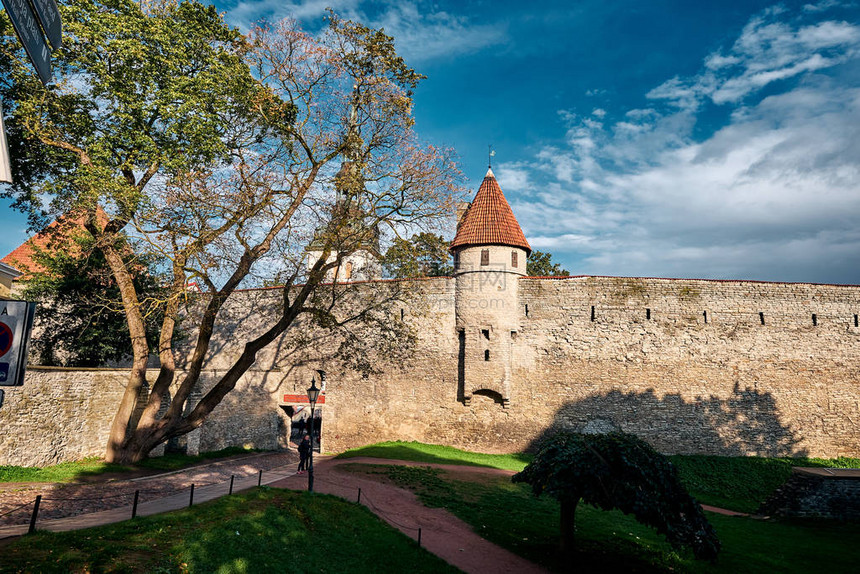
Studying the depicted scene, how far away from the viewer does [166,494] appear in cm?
1206

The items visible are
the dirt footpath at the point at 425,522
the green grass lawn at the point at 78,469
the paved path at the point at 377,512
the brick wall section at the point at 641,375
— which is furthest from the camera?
the brick wall section at the point at 641,375

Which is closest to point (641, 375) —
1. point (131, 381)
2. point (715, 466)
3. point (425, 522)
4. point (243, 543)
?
point (715, 466)

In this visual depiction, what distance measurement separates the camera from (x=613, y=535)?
12234 millimetres

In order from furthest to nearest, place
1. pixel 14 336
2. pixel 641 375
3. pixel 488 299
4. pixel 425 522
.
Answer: pixel 488 299 < pixel 641 375 < pixel 425 522 < pixel 14 336

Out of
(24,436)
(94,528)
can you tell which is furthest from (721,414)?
(24,436)

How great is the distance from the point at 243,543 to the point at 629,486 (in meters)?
7.31

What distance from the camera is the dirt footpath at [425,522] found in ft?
33.0

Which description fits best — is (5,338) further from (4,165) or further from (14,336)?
(4,165)

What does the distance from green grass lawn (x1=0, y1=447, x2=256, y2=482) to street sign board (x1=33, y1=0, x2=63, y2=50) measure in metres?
13.6

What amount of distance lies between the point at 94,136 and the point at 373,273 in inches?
390

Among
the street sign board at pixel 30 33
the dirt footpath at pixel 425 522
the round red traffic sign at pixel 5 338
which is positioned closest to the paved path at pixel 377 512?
the dirt footpath at pixel 425 522

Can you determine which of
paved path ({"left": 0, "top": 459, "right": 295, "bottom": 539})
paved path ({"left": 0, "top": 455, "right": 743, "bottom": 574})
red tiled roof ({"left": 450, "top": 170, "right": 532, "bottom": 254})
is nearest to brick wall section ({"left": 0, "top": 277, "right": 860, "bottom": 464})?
red tiled roof ({"left": 450, "top": 170, "right": 532, "bottom": 254})

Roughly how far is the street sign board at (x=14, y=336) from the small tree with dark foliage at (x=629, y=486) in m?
9.05

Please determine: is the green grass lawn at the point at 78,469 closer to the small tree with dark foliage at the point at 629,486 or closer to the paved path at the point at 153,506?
the paved path at the point at 153,506
